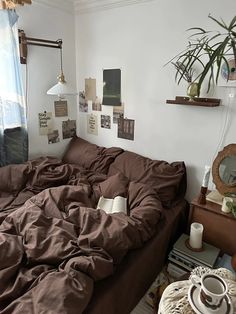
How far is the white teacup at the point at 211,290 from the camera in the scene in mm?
797

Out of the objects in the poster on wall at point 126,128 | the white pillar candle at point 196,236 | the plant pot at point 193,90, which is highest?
the plant pot at point 193,90

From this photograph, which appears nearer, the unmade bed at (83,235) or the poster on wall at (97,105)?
the unmade bed at (83,235)

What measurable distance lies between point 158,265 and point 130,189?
0.57 m

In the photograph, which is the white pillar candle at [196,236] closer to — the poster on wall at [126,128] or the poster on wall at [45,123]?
the poster on wall at [126,128]

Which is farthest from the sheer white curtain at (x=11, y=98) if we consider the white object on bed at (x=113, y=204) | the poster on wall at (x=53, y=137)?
the white object on bed at (x=113, y=204)

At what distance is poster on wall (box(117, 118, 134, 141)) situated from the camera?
7.50ft

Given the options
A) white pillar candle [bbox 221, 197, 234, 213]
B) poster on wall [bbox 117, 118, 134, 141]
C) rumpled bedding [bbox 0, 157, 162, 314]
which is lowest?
rumpled bedding [bbox 0, 157, 162, 314]

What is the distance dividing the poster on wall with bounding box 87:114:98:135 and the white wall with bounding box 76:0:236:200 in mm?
200

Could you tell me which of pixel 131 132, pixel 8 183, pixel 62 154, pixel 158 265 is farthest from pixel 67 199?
pixel 62 154

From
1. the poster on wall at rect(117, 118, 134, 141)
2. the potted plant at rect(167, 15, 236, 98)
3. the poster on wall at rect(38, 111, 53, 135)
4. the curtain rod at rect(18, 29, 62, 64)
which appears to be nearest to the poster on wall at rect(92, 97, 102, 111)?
the poster on wall at rect(117, 118, 134, 141)

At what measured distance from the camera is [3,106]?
2.03 metres

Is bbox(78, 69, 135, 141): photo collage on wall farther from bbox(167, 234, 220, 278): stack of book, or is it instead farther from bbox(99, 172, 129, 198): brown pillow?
bbox(167, 234, 220, 278): stack of book

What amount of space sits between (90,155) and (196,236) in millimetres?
1296

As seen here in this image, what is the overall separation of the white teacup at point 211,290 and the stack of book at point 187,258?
26.7 inches
